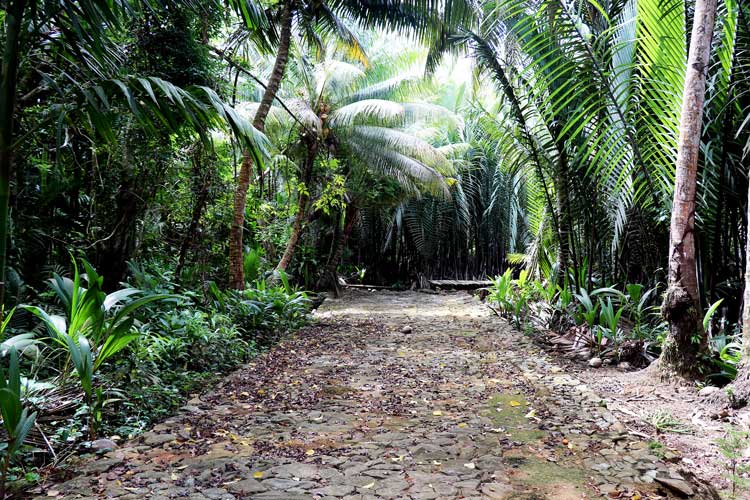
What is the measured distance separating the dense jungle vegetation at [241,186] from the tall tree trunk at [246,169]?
1.0 inches

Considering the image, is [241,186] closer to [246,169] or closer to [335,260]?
[246,169]

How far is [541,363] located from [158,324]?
134 inches

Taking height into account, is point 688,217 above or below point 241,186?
below

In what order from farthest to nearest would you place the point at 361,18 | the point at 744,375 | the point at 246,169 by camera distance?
the point at 361,18
the point at 246,169
the point at 744,375

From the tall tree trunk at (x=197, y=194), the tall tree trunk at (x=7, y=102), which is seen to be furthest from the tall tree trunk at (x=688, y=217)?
the tall tree trunk at (x=197, y=194)

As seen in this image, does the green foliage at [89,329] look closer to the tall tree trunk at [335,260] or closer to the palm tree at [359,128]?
the palm tree at [359,128]

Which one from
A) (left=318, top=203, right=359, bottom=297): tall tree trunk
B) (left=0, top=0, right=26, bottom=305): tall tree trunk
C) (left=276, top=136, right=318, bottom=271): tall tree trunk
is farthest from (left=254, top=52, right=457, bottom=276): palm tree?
(left=0, top=0, right=26, bottom=305): tall tree trunk

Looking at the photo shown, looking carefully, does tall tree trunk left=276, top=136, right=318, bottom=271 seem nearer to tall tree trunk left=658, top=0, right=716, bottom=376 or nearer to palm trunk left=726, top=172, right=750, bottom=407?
tall tree trunk left=658, top=0, right=716, bottom=376

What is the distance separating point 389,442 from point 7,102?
7.66 feet

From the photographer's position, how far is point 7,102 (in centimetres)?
203

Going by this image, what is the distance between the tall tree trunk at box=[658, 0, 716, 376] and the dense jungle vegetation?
0.05ft

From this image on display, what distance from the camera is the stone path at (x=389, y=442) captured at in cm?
233

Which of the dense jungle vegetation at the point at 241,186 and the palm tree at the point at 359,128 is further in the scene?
the palm tree at the point at 359,128

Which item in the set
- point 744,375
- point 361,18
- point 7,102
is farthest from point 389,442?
point 361,18
